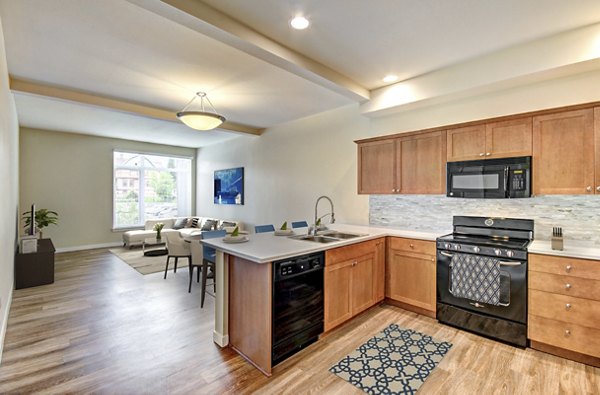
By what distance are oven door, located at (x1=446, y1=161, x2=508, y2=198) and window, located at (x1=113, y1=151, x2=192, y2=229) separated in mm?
7846

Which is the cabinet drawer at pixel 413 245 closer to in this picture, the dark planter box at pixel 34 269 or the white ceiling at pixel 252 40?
the white ceiling at pixel 252 40

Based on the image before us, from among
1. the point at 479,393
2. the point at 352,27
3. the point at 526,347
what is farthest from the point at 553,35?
the point at 479,393

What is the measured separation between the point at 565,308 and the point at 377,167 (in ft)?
7.76

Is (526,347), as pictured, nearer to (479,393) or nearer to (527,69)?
(479,393)

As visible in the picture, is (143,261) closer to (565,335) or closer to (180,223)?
(180,223)

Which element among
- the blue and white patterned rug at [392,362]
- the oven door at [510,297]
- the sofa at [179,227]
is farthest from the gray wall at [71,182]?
the oven door at [510,297]

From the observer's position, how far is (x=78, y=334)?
2836 millimetres

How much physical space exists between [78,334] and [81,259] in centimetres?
408

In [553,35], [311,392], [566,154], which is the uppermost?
[553,35]

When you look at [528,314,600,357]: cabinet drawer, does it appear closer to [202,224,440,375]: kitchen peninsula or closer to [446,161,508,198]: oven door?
[446,161,508,198]: oven door

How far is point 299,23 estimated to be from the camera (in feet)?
7.97

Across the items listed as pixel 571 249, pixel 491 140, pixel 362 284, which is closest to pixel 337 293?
pixel 362 284

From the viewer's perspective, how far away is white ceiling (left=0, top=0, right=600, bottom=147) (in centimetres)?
223

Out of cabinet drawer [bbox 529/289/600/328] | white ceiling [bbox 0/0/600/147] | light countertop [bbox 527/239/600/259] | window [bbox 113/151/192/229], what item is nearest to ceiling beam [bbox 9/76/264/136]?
white ceiling [bbox 0/0/600/147]
